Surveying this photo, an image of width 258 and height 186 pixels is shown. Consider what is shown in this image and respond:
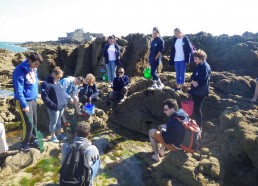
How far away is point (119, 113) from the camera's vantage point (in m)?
11.6

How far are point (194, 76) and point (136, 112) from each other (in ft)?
10.4

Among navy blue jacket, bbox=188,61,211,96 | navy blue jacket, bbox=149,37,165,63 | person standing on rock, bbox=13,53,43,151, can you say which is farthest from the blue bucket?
navy blue jacket, bbox=188,61,211,96

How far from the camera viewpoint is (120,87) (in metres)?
12.5

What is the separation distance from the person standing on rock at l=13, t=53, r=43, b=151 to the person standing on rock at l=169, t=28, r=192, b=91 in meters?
5.67

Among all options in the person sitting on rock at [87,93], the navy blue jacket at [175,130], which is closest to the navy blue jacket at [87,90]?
the person sitting on rock at [87,93]

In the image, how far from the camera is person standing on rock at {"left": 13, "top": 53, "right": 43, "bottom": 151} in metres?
7.66

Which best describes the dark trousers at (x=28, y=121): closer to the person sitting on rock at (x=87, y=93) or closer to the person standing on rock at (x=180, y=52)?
the person sitting on rock at (x=87, y=93)

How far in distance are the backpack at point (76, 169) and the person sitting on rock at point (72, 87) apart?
3.98 meters

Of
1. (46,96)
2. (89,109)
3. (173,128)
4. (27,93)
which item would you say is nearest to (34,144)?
(46,96)

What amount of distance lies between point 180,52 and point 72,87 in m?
4.54

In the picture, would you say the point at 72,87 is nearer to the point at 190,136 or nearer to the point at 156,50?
the point at 156,50

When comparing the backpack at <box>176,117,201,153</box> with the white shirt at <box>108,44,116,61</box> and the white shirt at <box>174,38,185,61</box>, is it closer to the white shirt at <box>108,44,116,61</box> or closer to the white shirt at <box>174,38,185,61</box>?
the white shirt at <box>174,38,185,61</box>

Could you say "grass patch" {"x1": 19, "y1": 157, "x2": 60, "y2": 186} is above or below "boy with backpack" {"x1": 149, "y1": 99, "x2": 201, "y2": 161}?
below

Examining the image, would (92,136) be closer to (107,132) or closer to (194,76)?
(107,132)
